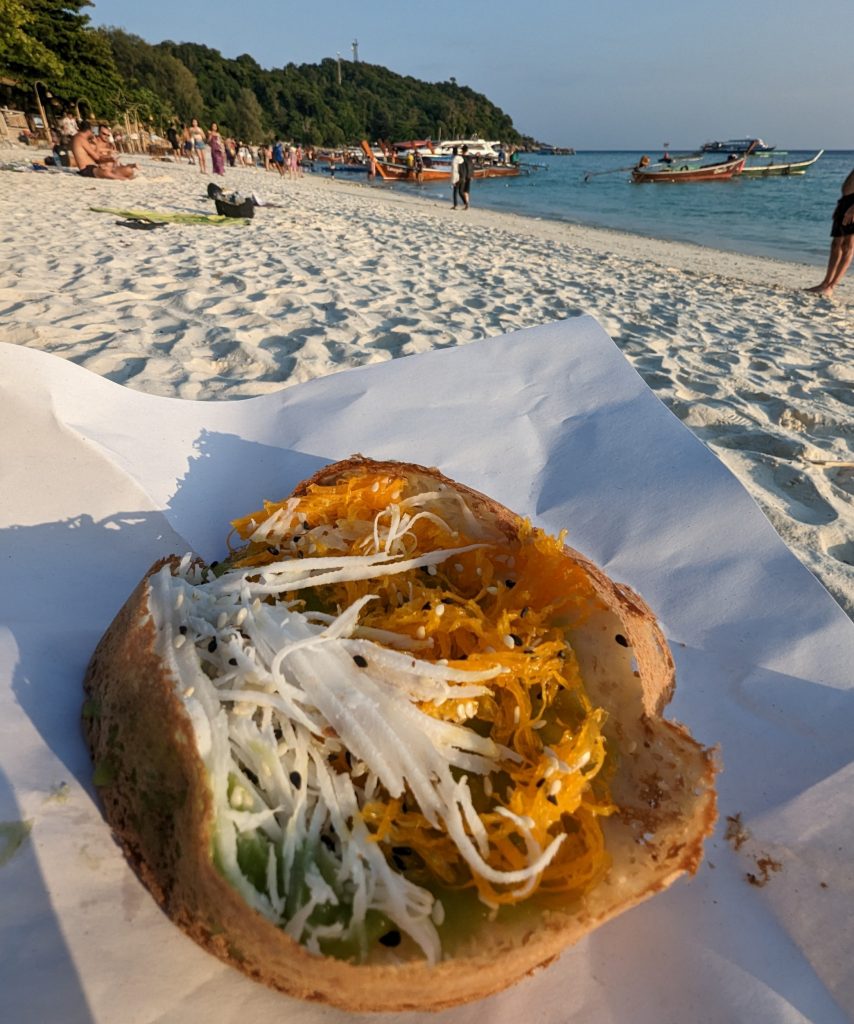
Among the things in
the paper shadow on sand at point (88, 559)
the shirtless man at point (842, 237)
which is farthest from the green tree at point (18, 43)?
the paper shadow on sand at point (88, 559)

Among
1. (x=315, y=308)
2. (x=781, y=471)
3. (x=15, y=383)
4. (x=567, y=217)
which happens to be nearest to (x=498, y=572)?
(x=15, y=383)

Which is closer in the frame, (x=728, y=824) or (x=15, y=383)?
(x=728, y=824)

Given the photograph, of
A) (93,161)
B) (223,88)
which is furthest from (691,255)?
(223,88)

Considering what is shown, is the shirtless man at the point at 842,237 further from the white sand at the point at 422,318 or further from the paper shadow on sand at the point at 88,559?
the paper shadow on sand at the point at 88,559

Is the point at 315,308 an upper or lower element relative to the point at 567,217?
upper

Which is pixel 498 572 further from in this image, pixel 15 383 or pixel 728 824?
pixel 15 383

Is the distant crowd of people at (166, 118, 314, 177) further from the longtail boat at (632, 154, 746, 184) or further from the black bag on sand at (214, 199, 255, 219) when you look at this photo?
the longtail boat at (632, 154, 746, 184)

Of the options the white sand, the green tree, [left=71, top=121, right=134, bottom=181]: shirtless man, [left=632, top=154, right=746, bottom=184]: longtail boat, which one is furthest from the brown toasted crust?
[left=632, top=154, right=746, bottom=184]: longtail boat
